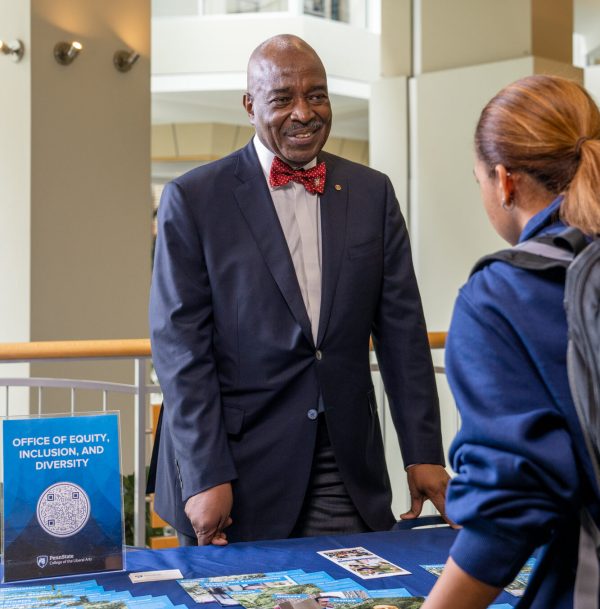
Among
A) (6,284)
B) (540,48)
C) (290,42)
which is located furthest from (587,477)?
(6,284)

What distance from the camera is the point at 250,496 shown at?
205cm

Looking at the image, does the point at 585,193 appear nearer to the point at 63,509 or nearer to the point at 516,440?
the point at 516,440

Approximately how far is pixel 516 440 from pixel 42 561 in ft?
2.98

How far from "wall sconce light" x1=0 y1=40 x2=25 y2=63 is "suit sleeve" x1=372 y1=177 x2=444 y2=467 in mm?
4480

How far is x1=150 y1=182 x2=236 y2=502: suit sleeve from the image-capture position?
6.50 ft

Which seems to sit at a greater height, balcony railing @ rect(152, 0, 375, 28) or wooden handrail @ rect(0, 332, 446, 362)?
balcony railing @ rect(152, 0, 375, 28)

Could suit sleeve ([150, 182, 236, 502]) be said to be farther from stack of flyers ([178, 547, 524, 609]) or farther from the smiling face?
stack of flyers ([178, 547, 524, 609])

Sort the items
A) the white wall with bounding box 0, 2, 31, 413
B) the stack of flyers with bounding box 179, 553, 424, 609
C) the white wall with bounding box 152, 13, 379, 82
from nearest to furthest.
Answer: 1. the stack of flyers with bounding box 179, 553, 424, 609
2. the white wall with bounding box 0, 2, 31, 413
3. the white wall with bounding box 152, 13, 379, 82

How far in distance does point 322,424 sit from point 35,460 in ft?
2.05

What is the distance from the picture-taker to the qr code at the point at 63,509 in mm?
1660

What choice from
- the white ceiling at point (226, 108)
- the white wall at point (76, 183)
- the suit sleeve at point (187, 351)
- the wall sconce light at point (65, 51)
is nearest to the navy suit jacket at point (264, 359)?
the suit sleeve at point (187, 351)

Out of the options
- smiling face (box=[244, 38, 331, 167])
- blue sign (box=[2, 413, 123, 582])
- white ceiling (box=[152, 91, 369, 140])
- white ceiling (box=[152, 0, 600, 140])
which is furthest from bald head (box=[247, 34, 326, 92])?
white ceiling (box=[152, 91, 369, 140])

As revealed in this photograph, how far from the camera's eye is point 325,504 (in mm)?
2062

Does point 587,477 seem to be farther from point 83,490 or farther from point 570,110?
point 83,490
